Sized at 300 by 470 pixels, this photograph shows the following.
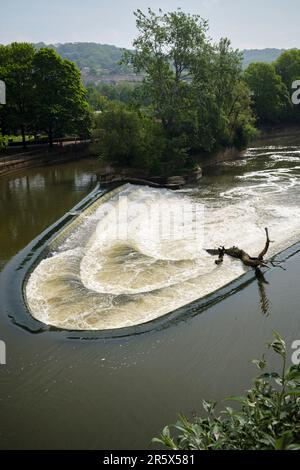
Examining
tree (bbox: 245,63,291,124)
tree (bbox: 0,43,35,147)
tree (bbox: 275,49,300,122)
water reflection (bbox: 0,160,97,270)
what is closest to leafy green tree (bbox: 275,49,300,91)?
tree (bbox: 275,49,300,122)

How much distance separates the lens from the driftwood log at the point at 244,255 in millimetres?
19188

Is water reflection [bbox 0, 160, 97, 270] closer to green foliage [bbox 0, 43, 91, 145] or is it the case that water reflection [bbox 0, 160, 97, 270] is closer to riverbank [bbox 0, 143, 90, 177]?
Answer: riverbank [bbox 0, 143, 90, 177]

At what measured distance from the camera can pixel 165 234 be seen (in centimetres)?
2403

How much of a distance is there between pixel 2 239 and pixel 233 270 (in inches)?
480

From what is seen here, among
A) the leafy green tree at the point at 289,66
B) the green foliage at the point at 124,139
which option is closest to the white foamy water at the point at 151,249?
the green foliage at the point at 124,139

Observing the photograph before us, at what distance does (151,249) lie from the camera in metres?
21.6

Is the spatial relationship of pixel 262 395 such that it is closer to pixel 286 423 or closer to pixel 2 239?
pixel 286 423

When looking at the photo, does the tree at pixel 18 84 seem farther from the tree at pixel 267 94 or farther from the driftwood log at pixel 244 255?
the tree at pixel 267 94

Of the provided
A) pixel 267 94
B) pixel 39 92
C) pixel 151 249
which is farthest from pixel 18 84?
pixel 267 94

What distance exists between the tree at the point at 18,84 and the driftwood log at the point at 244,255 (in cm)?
3506

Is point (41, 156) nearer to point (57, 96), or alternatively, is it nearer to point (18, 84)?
point (57, 96)

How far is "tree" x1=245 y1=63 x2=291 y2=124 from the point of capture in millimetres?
74500

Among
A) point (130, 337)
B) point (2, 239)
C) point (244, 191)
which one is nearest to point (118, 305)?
point (130, 337)

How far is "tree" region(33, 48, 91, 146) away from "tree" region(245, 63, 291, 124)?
34958mm
